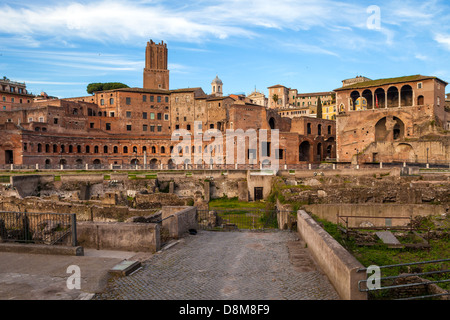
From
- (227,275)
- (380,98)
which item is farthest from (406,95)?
(227,275)

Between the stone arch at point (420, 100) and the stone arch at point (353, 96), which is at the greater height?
the stone arch at point (353, 96)

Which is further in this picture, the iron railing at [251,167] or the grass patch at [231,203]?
the iron railing at [251,167]

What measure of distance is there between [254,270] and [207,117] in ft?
202

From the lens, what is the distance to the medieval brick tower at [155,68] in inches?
3039

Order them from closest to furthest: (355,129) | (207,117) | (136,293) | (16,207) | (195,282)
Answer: (136,293)
(195,282)
(16,207)
(355,129)
(207,117)

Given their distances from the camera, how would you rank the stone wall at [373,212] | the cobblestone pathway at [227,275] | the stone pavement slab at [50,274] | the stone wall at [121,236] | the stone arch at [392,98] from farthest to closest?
the stone arch at [392,98] → the stone wall at [373,212] → the stone wall at [121,236] → the cobblestone pathway at [227,275] → the stone pavement slab at [50,274]

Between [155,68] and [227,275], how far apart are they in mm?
76013

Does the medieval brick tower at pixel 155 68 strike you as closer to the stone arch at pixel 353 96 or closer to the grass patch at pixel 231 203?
the stone arch at pixel 353 96

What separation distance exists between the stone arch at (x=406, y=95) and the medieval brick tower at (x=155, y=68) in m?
50.0

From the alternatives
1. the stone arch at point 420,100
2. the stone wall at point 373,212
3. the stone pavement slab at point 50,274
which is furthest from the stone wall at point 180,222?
the stone arch at point 420,100

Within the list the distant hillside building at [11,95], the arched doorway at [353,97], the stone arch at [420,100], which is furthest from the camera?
the distant hillside building at [11,95]
